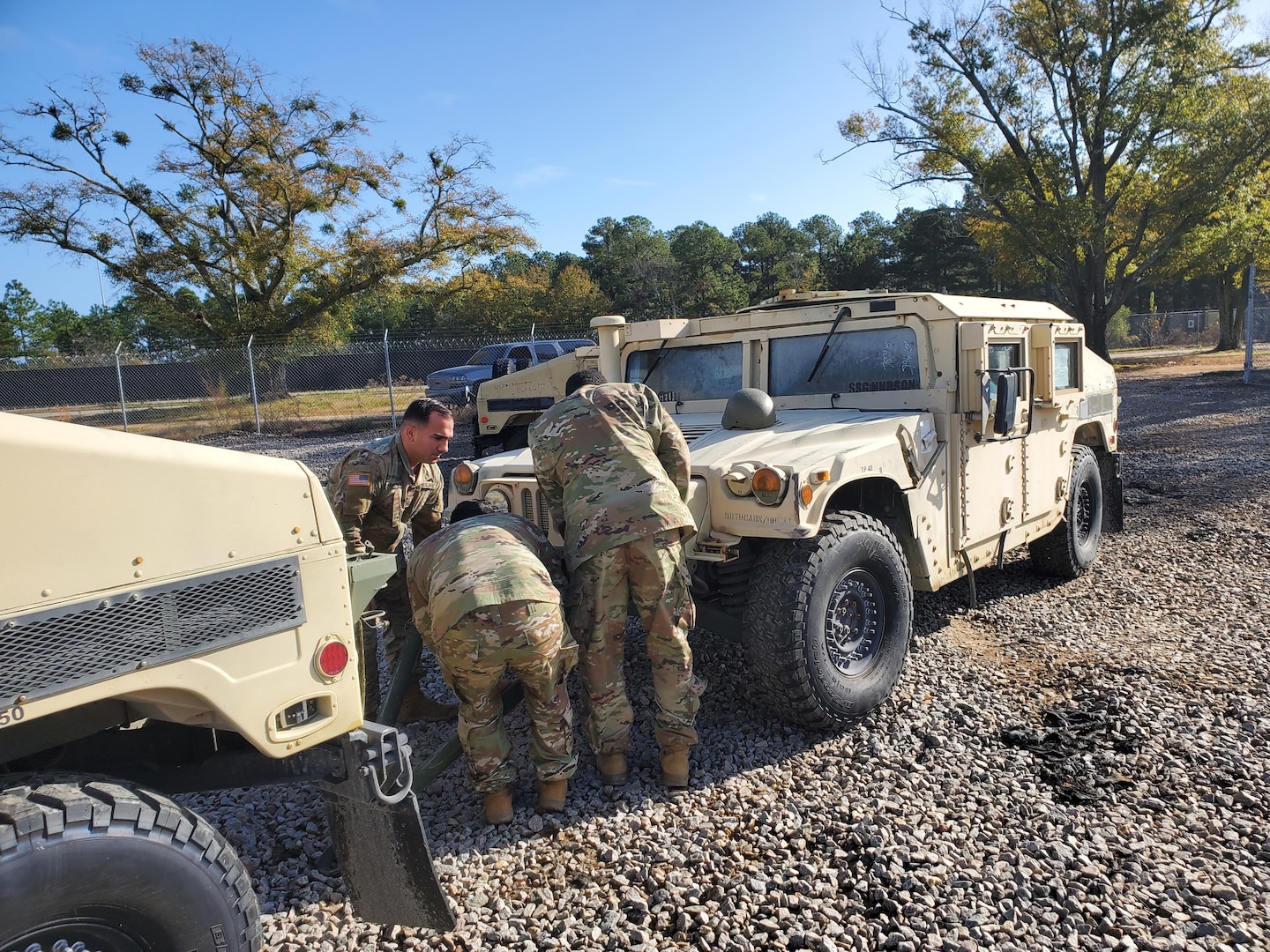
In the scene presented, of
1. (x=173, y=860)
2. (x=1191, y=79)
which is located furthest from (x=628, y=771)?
(x=1191, y=79)

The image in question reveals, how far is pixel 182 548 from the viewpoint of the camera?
1.84 m

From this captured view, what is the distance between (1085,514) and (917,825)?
376 centimetres

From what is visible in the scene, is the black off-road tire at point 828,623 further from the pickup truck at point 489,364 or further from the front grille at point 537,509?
the pickup truck at point 489,364

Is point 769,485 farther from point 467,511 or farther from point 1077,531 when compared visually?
point 1077,531

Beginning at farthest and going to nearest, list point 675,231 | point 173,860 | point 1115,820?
point 675,231, point 1115,820, point 173,860

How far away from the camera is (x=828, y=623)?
12.2 feet

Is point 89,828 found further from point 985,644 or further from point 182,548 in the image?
point 985,644

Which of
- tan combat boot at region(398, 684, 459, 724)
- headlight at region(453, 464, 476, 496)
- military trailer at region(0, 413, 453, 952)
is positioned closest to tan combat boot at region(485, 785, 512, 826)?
military trailer at region(0, 413, 453, 952)

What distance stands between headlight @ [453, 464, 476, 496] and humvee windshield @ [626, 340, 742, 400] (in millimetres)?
1331

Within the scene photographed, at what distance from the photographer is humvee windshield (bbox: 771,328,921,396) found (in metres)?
4.55

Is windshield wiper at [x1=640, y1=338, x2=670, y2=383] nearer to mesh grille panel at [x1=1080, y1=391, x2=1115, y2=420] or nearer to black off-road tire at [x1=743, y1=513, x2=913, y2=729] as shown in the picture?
black off-road tire at [x1=743, y1=513, x2=913, y2=729]

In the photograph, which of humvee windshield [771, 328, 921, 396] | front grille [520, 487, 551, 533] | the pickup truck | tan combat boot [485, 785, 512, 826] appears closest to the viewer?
tan combat boot [485, 785, 512, 826]

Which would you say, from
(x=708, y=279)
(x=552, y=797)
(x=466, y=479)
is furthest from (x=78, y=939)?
(x=708, y=279)

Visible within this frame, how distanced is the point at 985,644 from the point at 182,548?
412cm
